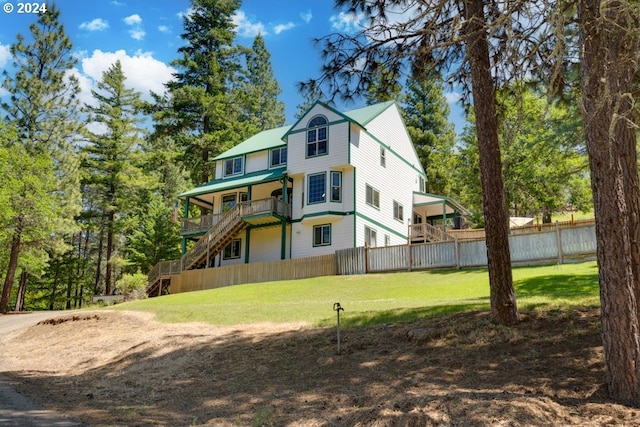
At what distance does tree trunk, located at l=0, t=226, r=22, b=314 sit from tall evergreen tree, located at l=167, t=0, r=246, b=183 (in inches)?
575

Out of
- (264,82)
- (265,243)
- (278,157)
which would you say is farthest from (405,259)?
(264,82)

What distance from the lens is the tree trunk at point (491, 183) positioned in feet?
30.5

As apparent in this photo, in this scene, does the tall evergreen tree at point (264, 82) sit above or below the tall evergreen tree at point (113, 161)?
above

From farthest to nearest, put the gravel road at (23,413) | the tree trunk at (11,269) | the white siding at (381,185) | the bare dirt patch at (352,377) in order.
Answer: the white siding at (381,185) → the tree trunk at (11,269) → the gravel road at (23,413) → the bare dirt patch at (352,377)

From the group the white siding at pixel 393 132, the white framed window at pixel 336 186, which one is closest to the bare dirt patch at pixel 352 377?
the white framed window at pixel 336 186

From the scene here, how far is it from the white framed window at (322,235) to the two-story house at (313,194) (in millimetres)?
57

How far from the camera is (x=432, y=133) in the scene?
49.8 metres

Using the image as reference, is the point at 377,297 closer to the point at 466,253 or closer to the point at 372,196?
the point at 466,253

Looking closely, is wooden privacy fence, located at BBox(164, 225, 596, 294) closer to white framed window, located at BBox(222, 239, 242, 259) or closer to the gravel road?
white framed window, located at BBox(222, 239, 242, 259)

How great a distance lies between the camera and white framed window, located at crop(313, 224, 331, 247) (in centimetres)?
3023

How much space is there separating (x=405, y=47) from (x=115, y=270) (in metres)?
45.8

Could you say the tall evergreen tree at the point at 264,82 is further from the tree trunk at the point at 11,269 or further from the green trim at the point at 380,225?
the tree trunk at the point at 11,269

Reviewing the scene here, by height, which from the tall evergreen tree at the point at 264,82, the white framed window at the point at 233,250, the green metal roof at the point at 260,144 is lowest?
the white framed window at the point at 233,250

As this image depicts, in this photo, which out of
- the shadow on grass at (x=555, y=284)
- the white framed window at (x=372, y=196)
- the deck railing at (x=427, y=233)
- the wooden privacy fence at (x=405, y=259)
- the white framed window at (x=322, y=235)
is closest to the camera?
the shadow on grass at (x=555, y=284)
